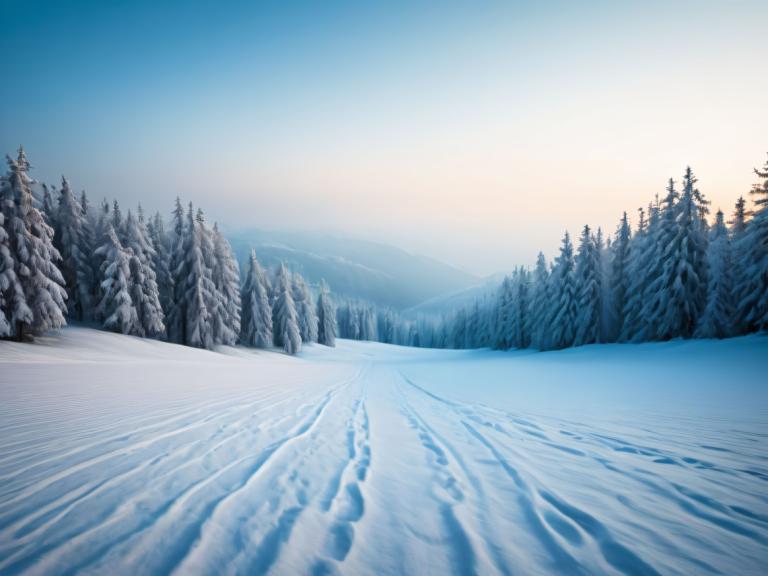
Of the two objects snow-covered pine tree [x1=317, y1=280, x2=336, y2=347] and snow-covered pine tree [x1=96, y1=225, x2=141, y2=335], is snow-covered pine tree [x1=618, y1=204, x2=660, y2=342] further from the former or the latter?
snow-covered pine tree [x1=317, y1=280, x2=336, y2=347]

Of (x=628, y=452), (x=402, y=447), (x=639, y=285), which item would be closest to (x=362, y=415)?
(x=402, y=447)

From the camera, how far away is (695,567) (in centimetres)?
193

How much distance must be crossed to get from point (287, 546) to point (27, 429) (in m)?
5.84

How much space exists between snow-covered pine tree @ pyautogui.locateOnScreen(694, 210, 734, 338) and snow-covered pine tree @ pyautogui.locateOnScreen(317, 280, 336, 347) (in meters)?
49.8

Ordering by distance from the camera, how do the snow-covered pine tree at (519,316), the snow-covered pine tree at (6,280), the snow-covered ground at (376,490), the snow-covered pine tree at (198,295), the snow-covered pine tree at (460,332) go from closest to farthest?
1. the snow-covered ground at (376,490)
2. the snow-covered pine tree at (6,280)
3. the snow-covered pine tree at (198,295)
4. the snow-covered pine tree at (519,316)
5. the snow-covered pine tree at (460,332)

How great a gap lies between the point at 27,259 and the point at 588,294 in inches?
1760

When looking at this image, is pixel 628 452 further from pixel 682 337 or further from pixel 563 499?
pixel 682 337

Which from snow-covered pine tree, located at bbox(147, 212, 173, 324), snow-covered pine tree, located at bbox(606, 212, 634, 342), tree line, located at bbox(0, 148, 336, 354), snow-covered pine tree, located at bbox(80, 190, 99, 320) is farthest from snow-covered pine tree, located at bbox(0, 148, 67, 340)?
snow-covered pine tree, located at bbox(606, 212, 634, 342)

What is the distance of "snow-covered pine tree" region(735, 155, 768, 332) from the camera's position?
63.4 feet

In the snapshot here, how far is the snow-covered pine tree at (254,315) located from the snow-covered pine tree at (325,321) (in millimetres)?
19937

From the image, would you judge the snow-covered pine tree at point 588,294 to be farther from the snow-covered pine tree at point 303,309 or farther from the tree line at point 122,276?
the snow-covered pine tree at point 303,309

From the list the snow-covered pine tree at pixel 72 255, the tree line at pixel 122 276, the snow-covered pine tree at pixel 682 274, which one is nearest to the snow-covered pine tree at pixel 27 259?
the tree line at pixel 122 276

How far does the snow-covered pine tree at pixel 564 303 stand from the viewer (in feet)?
115

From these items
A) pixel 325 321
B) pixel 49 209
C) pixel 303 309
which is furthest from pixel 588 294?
pixel 49 209
